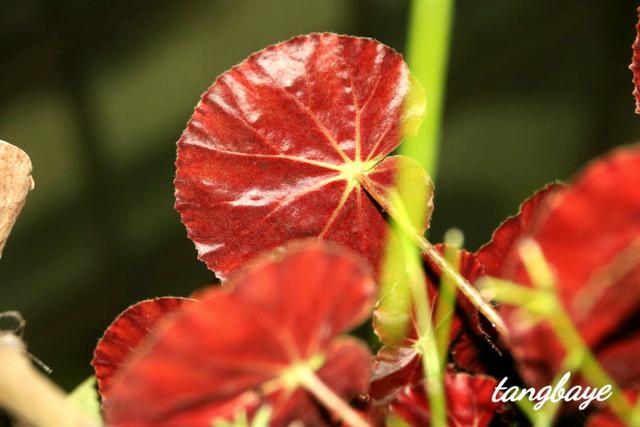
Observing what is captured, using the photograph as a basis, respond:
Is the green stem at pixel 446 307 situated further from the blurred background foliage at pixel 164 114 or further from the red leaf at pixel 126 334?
the blurred background foliage at pixel 164 114

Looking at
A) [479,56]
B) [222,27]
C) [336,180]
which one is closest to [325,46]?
[336,180]

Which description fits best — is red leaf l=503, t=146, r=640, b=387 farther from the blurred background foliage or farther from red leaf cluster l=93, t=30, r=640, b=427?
the blurred background foliage

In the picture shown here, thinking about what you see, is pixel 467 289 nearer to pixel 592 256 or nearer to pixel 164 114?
pixel 592 256

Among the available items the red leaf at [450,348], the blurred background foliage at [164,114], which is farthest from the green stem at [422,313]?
the blurred background foliage at [164,114]

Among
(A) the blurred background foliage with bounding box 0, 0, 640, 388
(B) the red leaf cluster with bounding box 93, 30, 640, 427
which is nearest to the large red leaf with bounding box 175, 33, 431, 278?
(B) the red leaf cluster with bounding box 93, 30, 640, 427

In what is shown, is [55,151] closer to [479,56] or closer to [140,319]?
[479,56]

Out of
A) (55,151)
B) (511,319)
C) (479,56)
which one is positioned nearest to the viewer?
(511,319)
